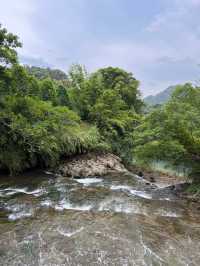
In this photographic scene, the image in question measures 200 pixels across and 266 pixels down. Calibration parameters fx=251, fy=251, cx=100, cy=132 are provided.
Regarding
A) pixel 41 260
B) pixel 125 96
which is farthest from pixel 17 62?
pixel 125 96

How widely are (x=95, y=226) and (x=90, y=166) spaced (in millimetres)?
6622

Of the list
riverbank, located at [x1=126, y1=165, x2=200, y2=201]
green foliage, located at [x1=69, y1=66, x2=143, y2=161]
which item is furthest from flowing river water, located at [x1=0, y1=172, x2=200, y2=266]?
green foliage, located at [x1=69, y1=66, x2=143, y2=161]

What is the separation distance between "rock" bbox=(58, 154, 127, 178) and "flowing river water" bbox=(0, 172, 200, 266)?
1994mm

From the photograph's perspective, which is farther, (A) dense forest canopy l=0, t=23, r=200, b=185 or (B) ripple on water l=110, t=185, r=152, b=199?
(A) dense forest canopy l=0, t=23, r=200, b=185

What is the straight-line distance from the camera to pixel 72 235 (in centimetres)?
557

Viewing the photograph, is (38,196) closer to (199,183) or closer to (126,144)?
(199,183)

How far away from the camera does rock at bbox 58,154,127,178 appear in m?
12.1

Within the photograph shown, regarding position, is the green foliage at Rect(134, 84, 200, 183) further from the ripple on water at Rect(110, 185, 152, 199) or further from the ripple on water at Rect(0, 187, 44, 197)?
the ripple on water at Rect(0, 187, 44, 197)

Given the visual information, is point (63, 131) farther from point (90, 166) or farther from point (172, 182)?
point (172, 182)

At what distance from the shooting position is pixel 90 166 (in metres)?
12.7

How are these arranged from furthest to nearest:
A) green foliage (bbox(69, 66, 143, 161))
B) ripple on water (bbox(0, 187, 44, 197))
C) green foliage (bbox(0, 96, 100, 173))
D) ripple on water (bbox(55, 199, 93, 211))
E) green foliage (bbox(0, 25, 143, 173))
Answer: green foliage (bbox(69, 66, 143, 161)) → green foliage (bbox(0, 25, 143, 173)) → green foliage (bbox(0, 96, 100, 173)) → ripple on water (bbox(0, 187, 44, 197)) → ripple on water (bbox(55, 199, 93, 211))

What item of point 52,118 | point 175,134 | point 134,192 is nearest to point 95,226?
point 134,192

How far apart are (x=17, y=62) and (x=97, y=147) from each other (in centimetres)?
626

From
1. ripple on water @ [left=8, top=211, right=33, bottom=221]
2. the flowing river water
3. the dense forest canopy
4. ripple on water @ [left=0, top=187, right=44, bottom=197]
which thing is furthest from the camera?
the dense forest canopy
